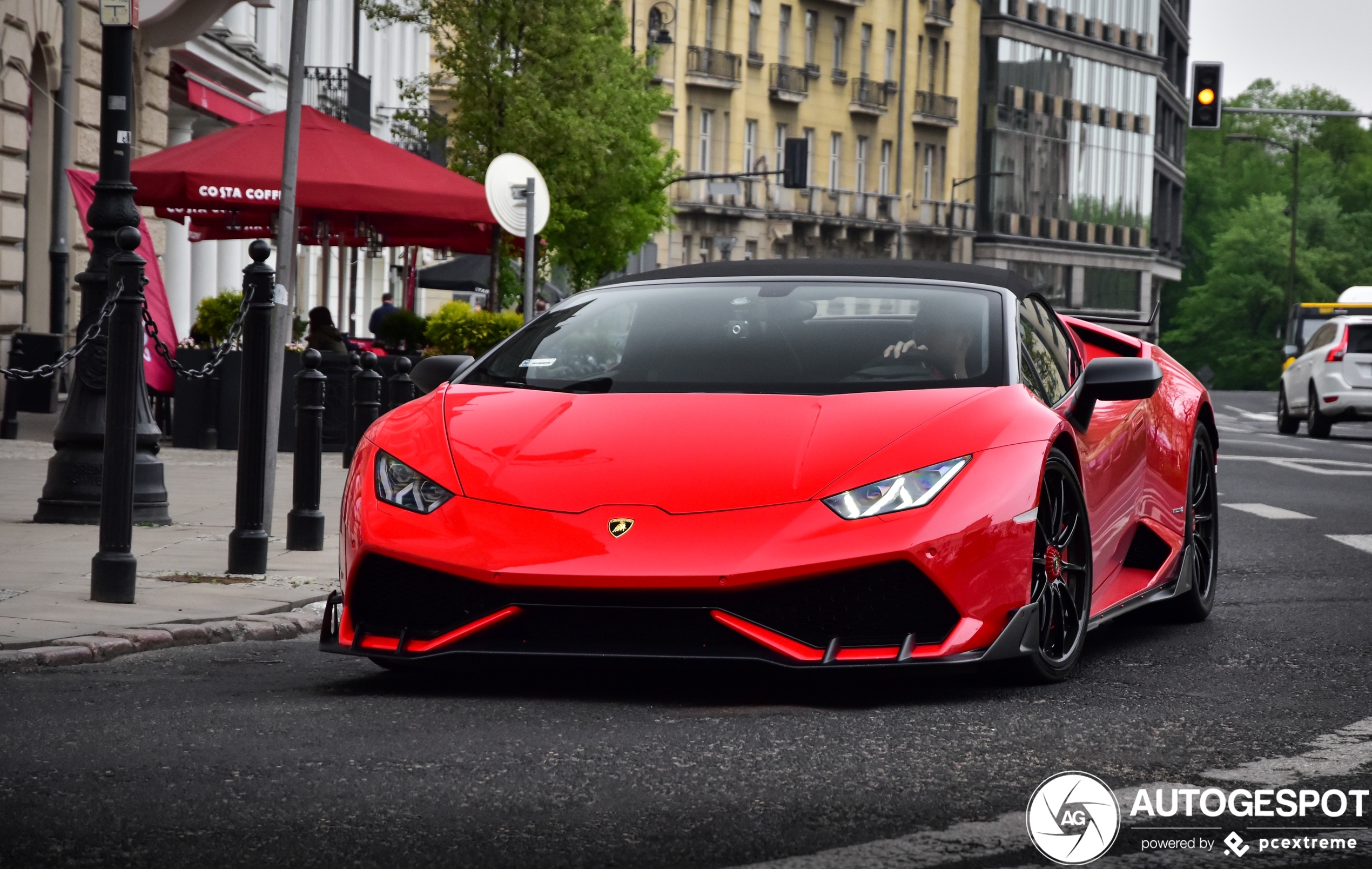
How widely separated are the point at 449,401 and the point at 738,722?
153 cm

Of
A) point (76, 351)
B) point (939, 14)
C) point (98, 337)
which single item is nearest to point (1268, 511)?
point (98, 337)

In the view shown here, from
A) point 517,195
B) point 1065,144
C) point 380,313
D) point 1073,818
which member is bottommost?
point 1073,818

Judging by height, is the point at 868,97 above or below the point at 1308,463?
above

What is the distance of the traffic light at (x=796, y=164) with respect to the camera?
51.8 metres

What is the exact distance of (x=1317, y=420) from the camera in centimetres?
3053

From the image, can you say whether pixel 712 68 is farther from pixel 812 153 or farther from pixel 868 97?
pixel 868 97

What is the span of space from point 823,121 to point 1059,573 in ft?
240

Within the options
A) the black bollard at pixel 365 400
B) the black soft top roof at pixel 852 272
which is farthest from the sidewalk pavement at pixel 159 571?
the black soft top roof at pixel 852 272

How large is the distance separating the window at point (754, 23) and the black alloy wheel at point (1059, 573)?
6935 cm

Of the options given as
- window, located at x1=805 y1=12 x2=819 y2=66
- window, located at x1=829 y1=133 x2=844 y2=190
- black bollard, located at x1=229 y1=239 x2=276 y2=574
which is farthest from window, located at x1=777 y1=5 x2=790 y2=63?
black bollard, located at x1=229 y1=239 x2=276 y2=574

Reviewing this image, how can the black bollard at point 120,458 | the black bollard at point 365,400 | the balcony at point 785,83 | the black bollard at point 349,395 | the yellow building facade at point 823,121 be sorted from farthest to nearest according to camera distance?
the balcony at point 785,83, the yellow building facade at point 823,121, the black bollard at point 349,395, the black bollard at point 365,400, the black bollard at point 120,458

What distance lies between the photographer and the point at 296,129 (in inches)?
416

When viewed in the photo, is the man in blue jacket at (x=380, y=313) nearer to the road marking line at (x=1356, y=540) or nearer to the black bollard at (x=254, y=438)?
the road marking line at (x=1356, y=540)

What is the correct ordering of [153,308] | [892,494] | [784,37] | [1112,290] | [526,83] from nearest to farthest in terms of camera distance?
[892,494] → [153,308] → [526,83] → [784,37] → [1112,290]
